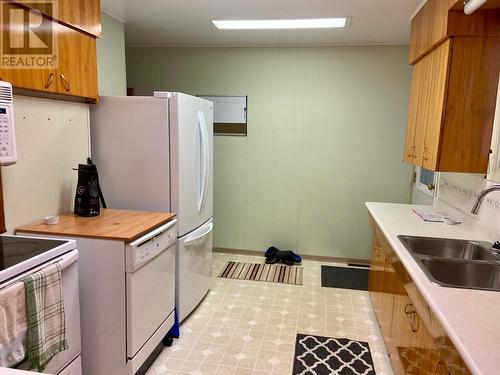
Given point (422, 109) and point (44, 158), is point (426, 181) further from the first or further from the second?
point (44, 158)

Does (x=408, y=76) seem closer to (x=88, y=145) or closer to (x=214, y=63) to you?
(x=214, y=63)

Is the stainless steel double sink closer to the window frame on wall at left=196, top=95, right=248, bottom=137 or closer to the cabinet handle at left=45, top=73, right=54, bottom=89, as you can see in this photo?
the cabinet handle at left=45, top=73, right=54, bottom=89

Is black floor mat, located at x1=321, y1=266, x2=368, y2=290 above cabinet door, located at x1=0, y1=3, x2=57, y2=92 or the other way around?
the other way around

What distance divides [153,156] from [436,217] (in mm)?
2201

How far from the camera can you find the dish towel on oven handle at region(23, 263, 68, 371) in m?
1.50

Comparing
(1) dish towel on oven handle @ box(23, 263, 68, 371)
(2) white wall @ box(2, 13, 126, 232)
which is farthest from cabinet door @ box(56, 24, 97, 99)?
(1) dish towel on oven handle @ box(23, 263, 68, 371)

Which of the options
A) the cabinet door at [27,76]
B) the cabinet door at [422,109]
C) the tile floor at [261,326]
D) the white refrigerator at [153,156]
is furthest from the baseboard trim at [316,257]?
the cabinet door at [27,76]

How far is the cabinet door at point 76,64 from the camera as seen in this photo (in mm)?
2154

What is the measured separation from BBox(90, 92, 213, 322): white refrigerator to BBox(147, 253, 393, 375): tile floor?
0.30 metres

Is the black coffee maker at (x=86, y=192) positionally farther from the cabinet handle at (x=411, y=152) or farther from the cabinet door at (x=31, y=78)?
the cabinet handle at (x=411, y=152)

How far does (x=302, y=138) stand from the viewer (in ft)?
13.9

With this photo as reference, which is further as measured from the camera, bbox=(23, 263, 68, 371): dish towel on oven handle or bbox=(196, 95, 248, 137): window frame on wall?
bbox=(196, 95, 248, 137): window frame on wall

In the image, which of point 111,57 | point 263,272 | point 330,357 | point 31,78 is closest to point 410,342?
point 330,357

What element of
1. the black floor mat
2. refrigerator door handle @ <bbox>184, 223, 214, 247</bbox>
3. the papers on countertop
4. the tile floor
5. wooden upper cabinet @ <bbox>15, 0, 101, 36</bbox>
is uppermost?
wooden upper cabinet @ <bbox>15, 0, 101, 36</bbox>
